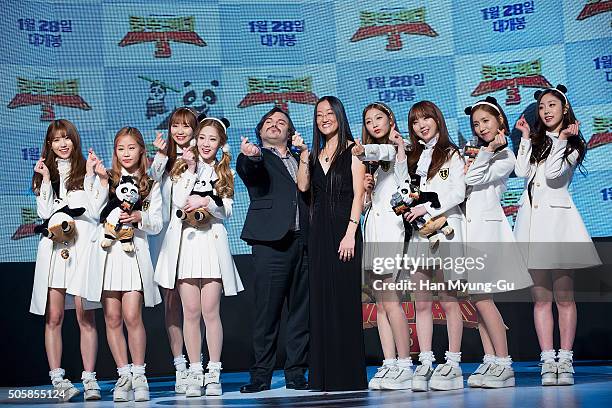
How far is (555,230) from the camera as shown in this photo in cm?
568

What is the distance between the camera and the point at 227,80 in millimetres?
7613

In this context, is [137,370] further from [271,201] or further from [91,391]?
[271,201]

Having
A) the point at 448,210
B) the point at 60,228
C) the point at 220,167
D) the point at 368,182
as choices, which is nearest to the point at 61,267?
the point at 60,228

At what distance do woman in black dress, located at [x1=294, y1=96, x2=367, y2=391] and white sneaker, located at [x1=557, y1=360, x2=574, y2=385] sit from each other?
3.65 ft

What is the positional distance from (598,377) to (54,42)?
15.0ft

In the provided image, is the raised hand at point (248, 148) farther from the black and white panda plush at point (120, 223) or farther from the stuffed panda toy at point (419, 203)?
the stuffed panda toy at point (419, 203)

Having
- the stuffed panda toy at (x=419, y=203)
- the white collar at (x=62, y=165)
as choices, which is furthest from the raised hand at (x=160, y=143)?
the stuffed panda toy at (x=419, y=203)

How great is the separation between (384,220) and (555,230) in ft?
3.31

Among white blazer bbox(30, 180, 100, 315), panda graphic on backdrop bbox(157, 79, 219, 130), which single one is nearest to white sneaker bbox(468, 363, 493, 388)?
white blazer bbox(30, 180, 100, 315)

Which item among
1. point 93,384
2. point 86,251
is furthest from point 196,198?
point 93,384

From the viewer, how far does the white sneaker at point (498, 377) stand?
17.9 feet

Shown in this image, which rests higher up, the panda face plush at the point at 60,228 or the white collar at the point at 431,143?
the white collar at the point at 431,143

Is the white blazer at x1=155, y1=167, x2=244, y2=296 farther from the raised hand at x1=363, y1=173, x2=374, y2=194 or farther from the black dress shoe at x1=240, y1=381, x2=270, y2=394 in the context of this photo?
the raised hand at x1=363, y1=173, x2=374, y2=194

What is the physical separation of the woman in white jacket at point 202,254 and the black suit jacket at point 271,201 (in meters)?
0.16
